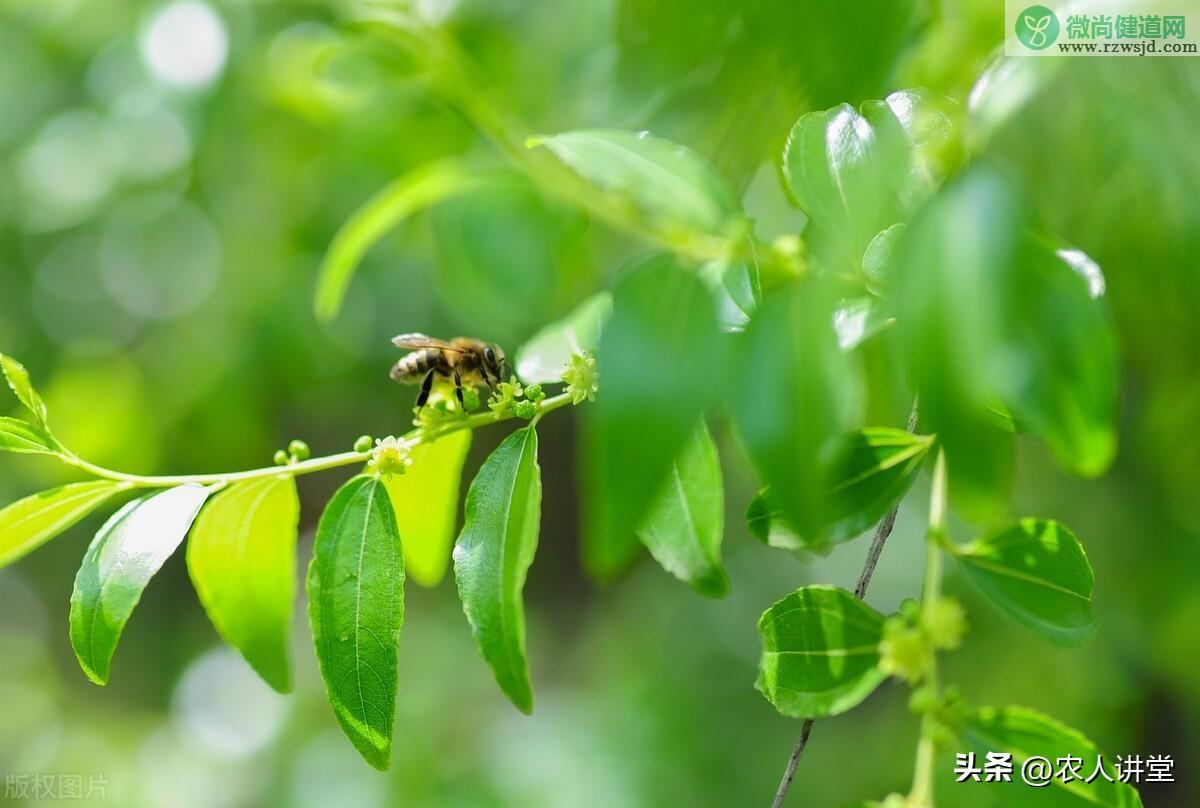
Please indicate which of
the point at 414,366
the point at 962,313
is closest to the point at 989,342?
the point at 962,313

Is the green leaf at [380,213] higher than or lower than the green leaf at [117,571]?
higher

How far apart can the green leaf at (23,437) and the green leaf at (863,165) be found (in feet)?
2.17

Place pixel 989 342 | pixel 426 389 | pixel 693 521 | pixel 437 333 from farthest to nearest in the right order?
1. pixel 437 333
2. pixel 426 389
3. pixel 693 521
4. pixel 989 342

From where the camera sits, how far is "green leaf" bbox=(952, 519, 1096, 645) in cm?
81

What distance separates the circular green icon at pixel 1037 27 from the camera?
35.5 inches

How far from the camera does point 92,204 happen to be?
8.57 ft

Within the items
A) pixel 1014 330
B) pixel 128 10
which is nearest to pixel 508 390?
pixel 1014 330

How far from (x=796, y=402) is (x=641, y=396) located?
0.09m

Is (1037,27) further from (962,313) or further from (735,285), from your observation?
(962,313)

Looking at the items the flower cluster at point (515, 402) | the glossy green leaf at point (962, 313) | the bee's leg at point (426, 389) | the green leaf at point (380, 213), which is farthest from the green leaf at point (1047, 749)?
the green leaf at point (380, 213)

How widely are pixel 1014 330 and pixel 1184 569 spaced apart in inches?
87.5

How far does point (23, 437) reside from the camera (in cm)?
90

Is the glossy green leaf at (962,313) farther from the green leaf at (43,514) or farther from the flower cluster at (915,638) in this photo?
the green leaf at (43,514)

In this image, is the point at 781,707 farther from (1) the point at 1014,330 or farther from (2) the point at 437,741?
(2) the point at 437,741
